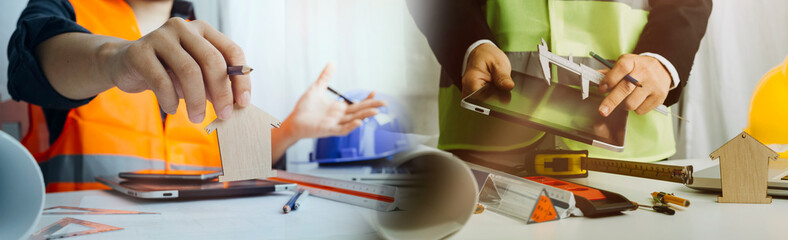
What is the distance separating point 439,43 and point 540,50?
0.60 ft

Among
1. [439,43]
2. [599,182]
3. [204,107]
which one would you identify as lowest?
[599,182]

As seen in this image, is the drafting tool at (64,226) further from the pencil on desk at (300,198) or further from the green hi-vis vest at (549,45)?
the green hi-vis vest at (549,45)

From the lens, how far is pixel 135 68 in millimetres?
534

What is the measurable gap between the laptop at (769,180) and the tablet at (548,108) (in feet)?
0.50

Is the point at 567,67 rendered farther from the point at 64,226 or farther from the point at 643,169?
the point at 64,226

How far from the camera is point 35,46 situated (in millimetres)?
654

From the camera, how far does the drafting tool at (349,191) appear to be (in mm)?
507

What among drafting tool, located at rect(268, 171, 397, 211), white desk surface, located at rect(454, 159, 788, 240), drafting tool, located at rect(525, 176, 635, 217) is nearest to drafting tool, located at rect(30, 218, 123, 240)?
drafting tool, located at rect(268, 171, 397, 211)

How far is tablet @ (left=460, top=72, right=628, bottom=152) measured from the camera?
89cm

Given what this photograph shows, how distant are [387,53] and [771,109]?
808 millimetres

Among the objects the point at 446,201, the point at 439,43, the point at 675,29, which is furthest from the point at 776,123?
the point at 446,201

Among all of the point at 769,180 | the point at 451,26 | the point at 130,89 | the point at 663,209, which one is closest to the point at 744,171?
the point at 769,180

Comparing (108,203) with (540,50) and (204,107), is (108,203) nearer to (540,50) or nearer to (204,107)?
(204,107)

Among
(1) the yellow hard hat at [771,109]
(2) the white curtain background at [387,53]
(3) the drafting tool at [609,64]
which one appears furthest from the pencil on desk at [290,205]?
(1) the yellow hard hat at [771,109]
